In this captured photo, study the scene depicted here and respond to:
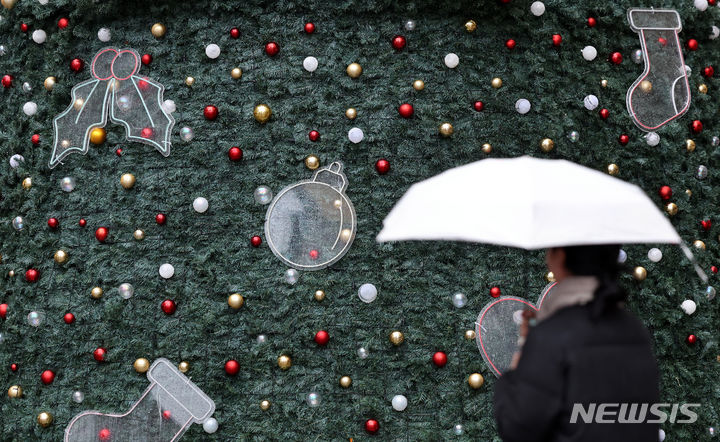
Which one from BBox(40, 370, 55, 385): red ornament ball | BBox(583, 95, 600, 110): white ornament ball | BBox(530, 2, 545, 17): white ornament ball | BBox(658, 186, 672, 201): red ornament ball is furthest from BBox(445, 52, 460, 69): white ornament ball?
BBox(40, 370, 55, 385): red ornament ball

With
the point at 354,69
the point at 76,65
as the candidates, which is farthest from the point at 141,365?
the point at 354,69

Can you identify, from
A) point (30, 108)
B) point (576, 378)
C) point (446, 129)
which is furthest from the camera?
point (30, 108)

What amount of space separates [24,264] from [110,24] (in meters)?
1.50

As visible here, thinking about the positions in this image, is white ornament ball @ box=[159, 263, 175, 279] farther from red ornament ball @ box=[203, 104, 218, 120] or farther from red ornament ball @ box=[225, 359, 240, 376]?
red ornament ball @ box=[203, 104, 218, 120]

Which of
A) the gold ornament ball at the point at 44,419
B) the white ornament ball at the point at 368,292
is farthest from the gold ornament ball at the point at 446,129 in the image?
the gold ornament ball at the point at 44,419

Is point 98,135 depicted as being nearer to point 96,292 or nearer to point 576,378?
point 96,292

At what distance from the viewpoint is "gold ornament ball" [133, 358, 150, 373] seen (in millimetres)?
3635

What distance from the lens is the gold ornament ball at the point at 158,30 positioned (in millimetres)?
3932

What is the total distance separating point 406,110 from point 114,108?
1.70 m

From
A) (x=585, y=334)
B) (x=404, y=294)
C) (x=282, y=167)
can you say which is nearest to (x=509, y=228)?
(x=585, y=334)

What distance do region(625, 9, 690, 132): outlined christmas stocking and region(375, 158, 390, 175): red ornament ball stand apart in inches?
60.6

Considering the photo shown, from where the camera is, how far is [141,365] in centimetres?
364

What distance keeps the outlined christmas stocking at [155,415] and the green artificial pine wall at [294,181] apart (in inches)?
2.2

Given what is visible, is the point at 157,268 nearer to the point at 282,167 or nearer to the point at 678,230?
the point at 282,167
